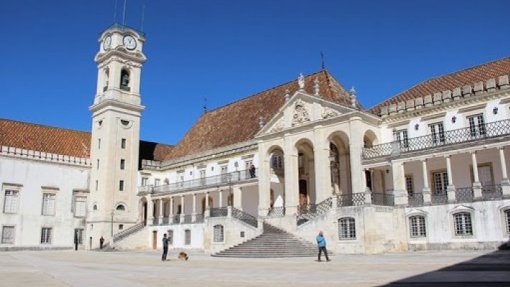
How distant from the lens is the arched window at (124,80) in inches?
1703

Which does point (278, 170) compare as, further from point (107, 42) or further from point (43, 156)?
point (107, 42)

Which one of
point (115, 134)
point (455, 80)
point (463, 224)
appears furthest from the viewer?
point (115, 134)

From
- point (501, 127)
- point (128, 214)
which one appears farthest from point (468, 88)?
point (128, 214)

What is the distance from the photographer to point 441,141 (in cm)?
2534

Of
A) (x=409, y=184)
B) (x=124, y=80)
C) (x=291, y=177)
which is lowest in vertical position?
(x=409, y=184)

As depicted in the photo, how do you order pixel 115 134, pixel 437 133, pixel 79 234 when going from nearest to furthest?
pixel 437 133
pixel 115 134
pixel 79 234

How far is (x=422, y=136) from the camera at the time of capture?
25.3m

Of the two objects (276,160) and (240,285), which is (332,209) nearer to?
(276,160)

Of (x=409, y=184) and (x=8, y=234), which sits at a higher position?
(x=409, y=184)

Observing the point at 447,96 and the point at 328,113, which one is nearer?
the point at 447,96

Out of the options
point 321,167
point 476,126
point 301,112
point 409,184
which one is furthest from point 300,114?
point 476,126

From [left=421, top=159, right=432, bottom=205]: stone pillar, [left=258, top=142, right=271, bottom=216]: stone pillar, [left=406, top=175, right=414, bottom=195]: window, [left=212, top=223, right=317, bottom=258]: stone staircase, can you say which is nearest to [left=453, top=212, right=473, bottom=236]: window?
[left=421, top=159, right=432, bottom=205]: stone pillar

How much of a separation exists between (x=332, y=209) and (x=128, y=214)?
74.9ft

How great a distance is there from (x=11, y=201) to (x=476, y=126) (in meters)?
34.2
